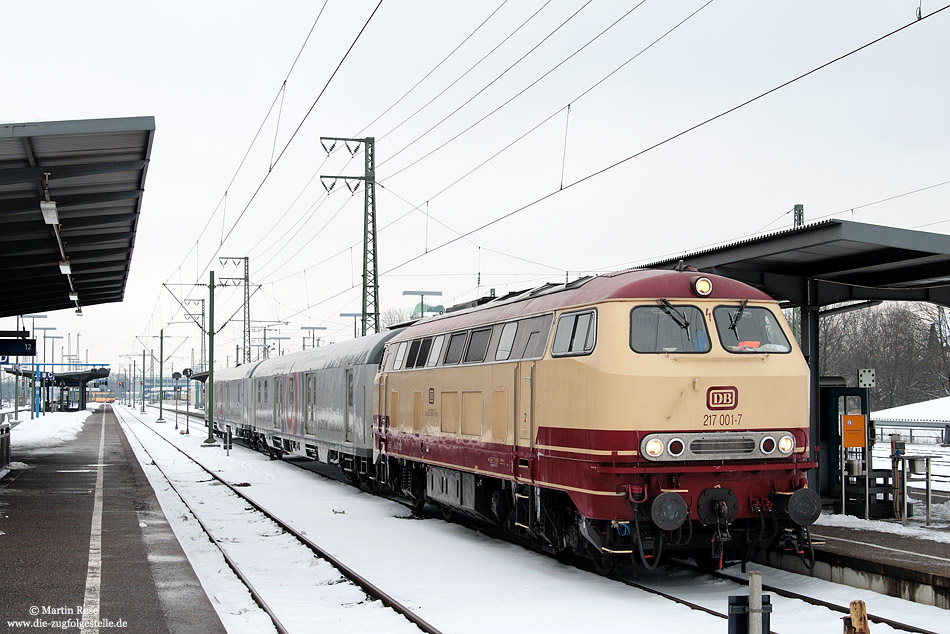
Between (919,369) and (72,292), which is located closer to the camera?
(72,292)

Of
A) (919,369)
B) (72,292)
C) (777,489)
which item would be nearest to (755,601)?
(777,489)

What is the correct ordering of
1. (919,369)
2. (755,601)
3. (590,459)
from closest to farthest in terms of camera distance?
(755,601), (590,459), (919,369)

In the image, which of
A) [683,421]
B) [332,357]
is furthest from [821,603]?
[332,357]

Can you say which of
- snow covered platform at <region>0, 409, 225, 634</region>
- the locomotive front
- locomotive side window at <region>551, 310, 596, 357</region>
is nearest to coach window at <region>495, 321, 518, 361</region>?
locomotive side window at <region>551, 310, 596, 357</region>

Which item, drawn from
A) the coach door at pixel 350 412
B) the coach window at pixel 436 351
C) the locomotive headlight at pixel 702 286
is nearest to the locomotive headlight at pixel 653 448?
the locomotive headlight at pixel 702 286

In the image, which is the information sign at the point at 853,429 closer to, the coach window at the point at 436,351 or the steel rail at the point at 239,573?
the coach window at the point at 436,351

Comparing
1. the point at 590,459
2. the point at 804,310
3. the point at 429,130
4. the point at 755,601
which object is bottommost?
the point at 755,601

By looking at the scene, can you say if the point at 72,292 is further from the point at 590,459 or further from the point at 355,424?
the point at 590,459

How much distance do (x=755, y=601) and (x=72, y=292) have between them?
26239 millimetres

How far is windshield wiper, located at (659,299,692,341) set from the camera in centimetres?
1019

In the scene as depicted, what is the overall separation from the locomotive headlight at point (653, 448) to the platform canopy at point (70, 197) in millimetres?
8339

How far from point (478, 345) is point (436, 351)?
1.89m

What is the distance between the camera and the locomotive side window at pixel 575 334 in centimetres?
1020

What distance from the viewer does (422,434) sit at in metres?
15.3
